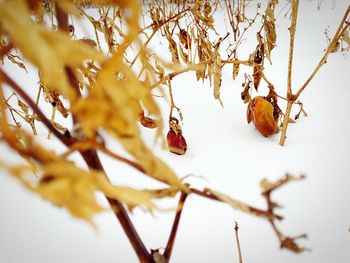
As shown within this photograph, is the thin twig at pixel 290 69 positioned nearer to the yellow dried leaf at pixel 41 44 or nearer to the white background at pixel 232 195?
the white background at pixel 232 195

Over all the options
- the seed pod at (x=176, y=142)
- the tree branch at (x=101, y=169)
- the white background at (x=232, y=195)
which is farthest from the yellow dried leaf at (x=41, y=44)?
the seed pod at (x=176, y=142)

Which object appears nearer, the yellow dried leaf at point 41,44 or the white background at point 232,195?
the yellow dried leaf at point 41,44

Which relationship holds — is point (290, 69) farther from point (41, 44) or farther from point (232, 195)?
point (41, 44)

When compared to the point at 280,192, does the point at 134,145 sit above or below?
below

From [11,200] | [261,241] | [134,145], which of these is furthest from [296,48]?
[134,145]

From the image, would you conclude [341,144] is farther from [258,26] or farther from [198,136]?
[258,26]

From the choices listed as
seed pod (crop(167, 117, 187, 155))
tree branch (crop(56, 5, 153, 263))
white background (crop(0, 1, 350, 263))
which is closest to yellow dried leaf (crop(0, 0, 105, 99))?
tree branch (crop(56, 5, 153, 263))
